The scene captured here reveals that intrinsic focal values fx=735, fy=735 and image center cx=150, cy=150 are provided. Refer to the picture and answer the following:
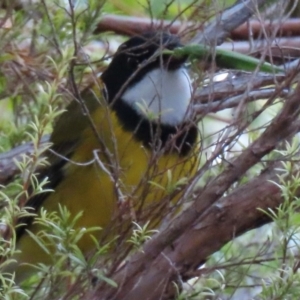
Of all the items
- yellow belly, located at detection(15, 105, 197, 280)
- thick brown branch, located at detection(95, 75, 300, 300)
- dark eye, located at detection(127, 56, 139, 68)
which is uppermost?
thick brown branch, located at detection(95, 75, 300, 300)

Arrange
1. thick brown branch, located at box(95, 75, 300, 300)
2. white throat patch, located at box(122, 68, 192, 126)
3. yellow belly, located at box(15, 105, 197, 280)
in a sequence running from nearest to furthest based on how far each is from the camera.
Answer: thick brown branch, located at box(95, 75, 300, 300)
yellow belly, located at box(15, 105, 197, 280)
white throat patch, located at box(122, 68, 192, 126)

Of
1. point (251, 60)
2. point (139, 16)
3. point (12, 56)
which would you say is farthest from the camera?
point (139, 16)

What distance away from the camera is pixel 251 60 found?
2.61 ft

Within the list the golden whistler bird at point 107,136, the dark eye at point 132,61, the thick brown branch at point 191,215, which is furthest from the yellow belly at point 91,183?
the thick brown branch at point 191,215

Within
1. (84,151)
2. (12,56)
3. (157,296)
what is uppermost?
(12,56)

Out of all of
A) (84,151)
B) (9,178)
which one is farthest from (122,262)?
(84,151)

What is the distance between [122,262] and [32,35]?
2.05ft

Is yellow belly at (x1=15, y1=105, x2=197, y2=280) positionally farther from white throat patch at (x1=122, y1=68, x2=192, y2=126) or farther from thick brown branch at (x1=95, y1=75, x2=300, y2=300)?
thick brown branch at (x1=95, y1=75, x2=300, y2=300)

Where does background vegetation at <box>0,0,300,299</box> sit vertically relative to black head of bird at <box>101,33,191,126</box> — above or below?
above

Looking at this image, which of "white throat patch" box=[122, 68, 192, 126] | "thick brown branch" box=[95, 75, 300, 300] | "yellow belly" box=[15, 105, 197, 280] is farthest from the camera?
"white throat patch" box=[122, 68, 192, 126]

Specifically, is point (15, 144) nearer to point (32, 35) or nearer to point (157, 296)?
point (32, 35)

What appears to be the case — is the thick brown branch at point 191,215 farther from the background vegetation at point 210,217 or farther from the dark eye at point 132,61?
the dark eye at point 132,61

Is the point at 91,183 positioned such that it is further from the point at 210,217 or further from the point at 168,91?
the point at 210,217

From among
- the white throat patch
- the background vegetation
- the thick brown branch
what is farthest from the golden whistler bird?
the thick brown branch
